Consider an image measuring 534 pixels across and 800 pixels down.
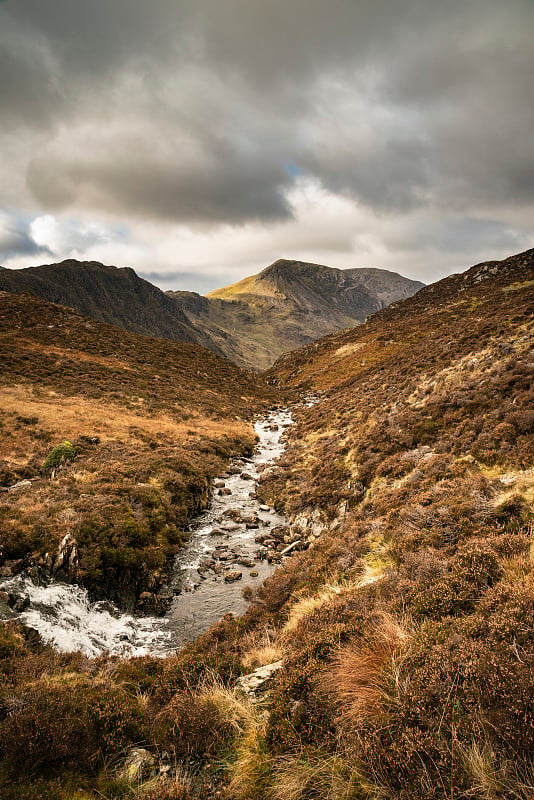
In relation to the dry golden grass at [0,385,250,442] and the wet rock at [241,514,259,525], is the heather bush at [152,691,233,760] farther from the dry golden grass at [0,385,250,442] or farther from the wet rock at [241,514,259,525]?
the dry golden grass at [0,385,250,442]

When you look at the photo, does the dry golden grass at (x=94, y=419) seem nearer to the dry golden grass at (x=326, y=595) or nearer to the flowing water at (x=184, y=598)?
the flowing water at (x=184, y=598)

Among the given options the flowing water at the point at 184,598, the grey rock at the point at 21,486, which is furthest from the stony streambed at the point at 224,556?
the grey rock at the point at 21,486

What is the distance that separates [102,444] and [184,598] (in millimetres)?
14248

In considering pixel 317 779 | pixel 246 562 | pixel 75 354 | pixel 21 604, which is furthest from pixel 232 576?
pixel 75 354

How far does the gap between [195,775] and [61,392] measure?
37481mm

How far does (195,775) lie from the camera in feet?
16.1

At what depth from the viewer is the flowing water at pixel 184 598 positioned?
1116cm

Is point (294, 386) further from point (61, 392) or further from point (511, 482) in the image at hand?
point (511, 482)

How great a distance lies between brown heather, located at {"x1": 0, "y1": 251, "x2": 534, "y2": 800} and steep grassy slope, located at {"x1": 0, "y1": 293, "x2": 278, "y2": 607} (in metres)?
4.22

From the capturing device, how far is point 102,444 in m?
24.6

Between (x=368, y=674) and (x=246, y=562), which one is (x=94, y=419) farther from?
(x=368, y=674)

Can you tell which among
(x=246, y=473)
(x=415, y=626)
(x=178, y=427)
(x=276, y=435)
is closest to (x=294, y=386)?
(x=276, y=435)

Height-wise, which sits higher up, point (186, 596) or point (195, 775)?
point (195, 775)

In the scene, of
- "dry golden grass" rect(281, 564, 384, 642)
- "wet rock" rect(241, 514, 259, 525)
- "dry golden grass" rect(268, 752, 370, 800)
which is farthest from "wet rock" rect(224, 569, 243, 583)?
"dry golden grass" rect(268, 752, 370, 800)
